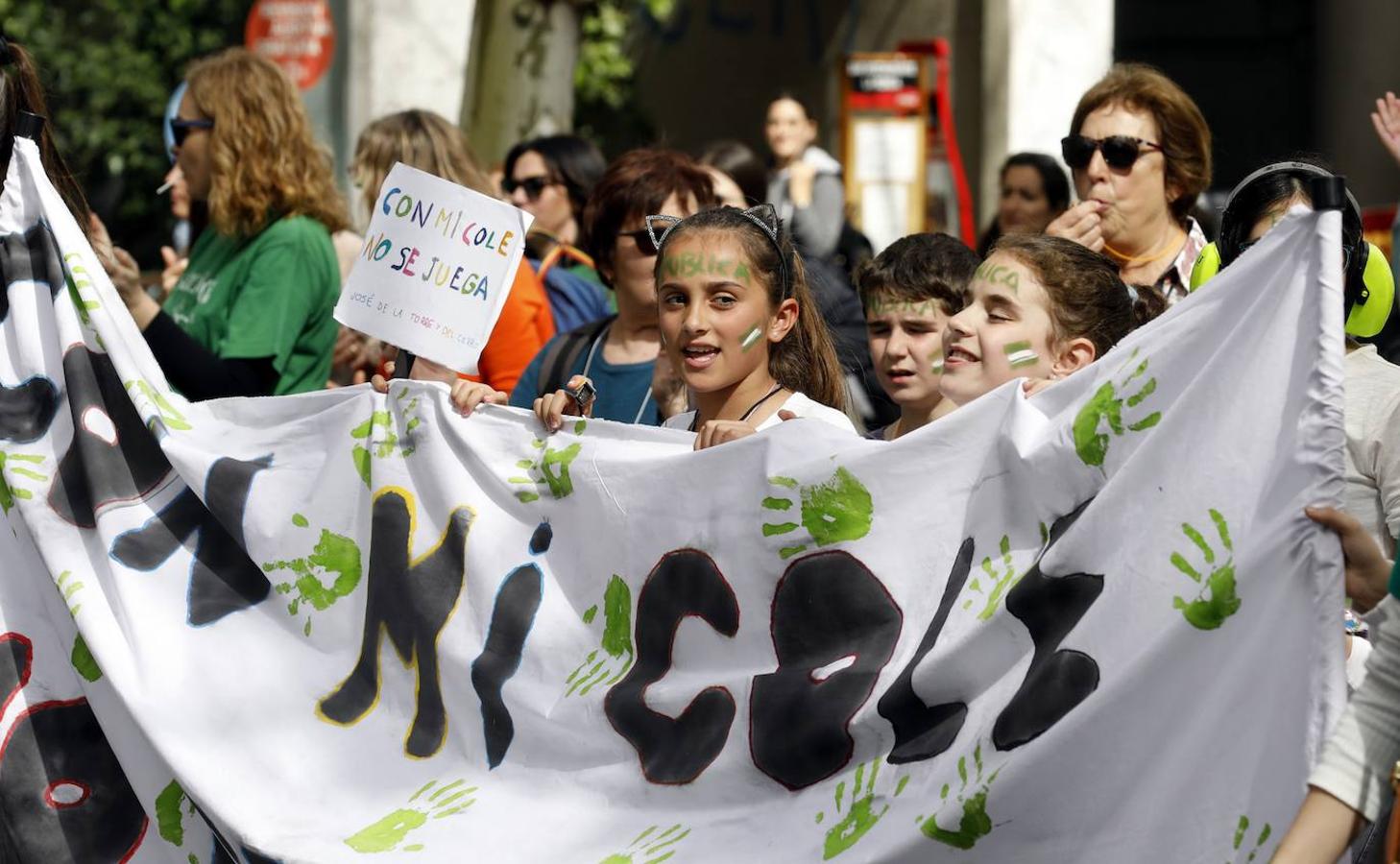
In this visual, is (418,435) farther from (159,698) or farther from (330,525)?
(159,698)

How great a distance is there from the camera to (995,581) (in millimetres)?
2881

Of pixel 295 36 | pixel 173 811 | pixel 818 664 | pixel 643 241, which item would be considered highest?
pixel 295 36

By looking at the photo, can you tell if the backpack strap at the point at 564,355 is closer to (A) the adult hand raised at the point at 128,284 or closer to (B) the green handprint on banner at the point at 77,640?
(A) the adult hand raised at the point at 128,284

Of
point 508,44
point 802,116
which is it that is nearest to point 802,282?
point 802,116

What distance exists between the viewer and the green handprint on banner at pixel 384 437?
375cm

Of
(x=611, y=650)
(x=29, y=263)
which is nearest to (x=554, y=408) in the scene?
(x=611, y=650)

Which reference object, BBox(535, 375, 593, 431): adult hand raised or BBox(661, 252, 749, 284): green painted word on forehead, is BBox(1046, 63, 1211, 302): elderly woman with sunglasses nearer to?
BBox(661, 252, 749, 284): green painted word on forehead

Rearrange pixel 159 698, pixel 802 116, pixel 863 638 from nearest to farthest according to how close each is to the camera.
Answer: pixel 863 638, pixel 159 698, pixel 802 116

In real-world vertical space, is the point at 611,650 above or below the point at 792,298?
below

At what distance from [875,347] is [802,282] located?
34 centimetres

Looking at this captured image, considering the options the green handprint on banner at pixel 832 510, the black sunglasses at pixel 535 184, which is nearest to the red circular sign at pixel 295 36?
the black sunglasses at pixel 535 184

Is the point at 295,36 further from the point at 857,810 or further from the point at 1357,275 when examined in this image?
the point at 857,810

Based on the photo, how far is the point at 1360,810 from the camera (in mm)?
2275

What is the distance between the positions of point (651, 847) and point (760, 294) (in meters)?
1.20
